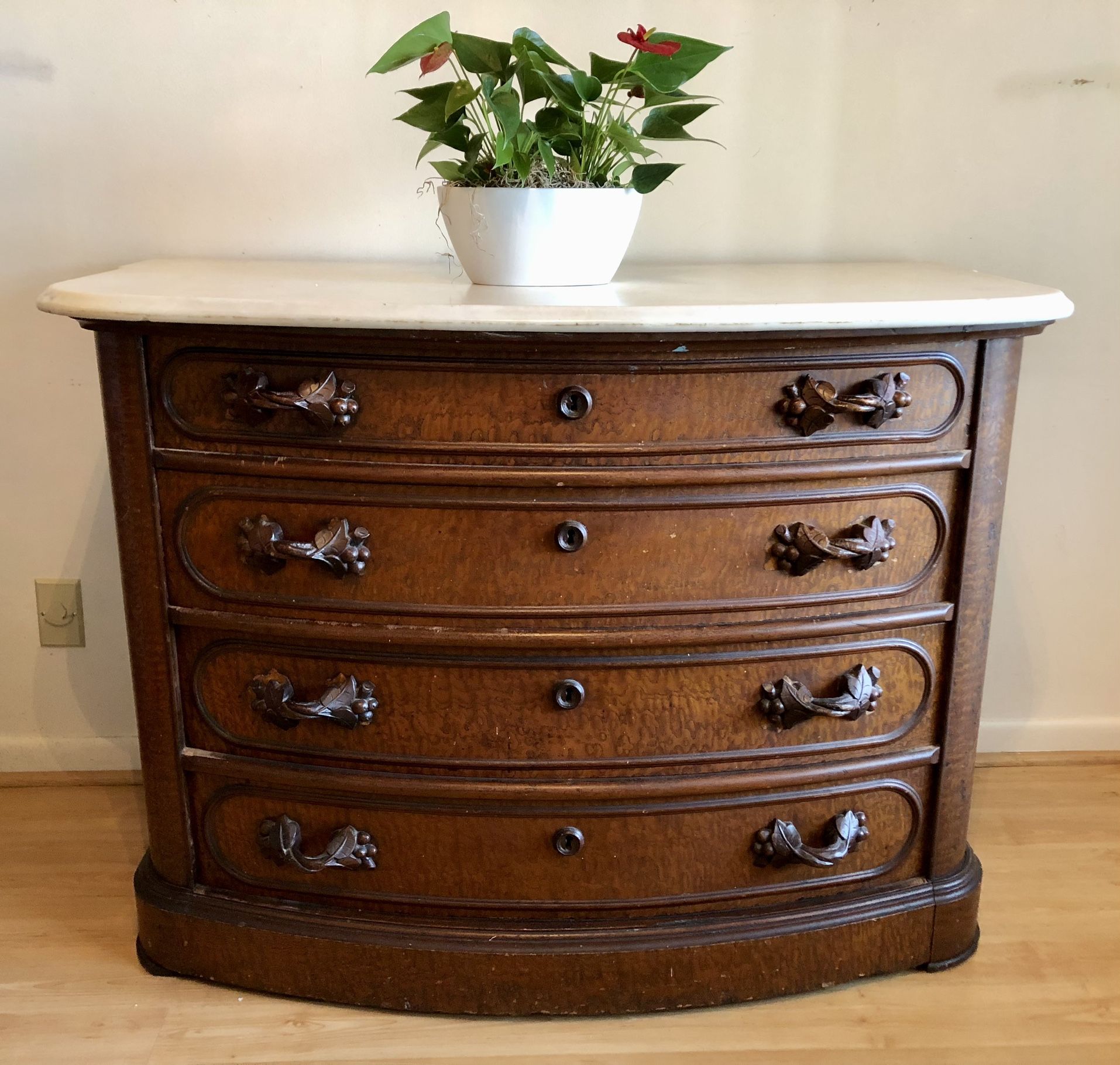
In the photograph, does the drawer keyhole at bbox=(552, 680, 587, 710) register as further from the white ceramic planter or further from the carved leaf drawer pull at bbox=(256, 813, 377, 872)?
the white ceramic planter

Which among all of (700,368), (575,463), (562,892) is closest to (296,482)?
(575,463)

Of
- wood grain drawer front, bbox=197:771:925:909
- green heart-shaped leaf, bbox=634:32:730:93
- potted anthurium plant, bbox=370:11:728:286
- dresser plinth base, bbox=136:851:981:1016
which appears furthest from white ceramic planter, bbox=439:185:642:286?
dresser plinth base, bbox=136:851:981:1016

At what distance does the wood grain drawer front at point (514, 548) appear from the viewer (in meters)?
1.17

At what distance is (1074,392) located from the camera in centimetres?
178

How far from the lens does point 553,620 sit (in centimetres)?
119

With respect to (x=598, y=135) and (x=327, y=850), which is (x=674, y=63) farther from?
(x=327, y=850)

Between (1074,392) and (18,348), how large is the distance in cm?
176

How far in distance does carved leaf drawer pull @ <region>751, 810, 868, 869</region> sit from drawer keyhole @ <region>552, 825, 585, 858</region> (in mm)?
220

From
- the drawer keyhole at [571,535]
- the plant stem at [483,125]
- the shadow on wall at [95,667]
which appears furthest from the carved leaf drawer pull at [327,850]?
the plant stem at [483,125]

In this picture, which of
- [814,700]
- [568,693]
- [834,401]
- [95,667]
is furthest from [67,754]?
[834,401]

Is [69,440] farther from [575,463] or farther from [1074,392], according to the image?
[1074,392]

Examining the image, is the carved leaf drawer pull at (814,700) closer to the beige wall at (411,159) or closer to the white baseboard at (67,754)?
the beige wall at (411,159)

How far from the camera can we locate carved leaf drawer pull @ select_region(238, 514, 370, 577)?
1.16 m

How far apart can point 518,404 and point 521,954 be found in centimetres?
67
